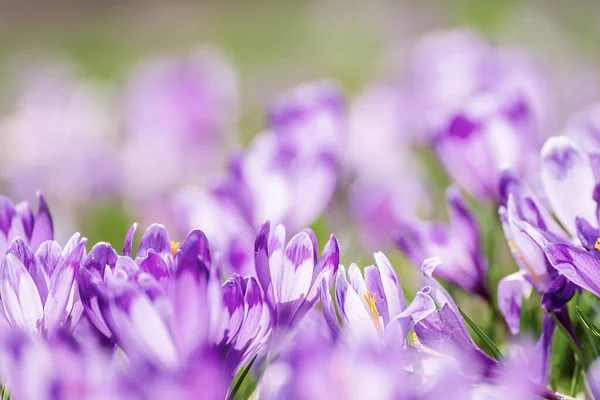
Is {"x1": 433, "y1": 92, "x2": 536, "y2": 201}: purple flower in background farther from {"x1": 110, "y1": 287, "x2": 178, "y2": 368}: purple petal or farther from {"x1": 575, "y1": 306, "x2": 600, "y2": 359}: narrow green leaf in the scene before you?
{"x1": 110, "y1": 287, "x2": 178, "y2": 368}: purple petal

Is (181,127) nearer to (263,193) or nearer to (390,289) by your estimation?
(263,193)

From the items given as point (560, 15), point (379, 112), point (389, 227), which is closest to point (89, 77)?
point (560, 15)

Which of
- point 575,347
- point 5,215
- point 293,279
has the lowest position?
point 575,347

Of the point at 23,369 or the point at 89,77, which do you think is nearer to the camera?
the point at 23,369

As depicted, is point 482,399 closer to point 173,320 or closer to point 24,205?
point 173,320

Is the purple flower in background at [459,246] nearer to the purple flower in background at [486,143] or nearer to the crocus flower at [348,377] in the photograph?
the purple flower in background at [486,143]

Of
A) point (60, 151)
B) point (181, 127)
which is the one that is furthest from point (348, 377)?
point (60, 151)

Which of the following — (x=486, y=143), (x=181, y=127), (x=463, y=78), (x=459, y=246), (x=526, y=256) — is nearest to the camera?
(x=526, y=256)
